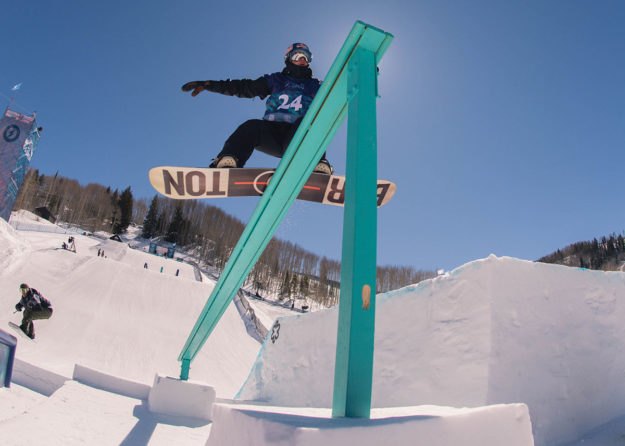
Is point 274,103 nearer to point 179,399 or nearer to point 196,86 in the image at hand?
point 196,86

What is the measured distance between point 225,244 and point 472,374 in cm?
4889

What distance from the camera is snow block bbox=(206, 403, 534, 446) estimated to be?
874mm

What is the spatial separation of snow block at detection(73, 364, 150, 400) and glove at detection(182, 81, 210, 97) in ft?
12.5

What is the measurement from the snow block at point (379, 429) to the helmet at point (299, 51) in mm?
3285

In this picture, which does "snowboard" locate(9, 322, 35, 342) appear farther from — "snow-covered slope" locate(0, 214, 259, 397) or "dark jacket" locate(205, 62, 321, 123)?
"dark jacket" locate(205, 62, 321, 123)

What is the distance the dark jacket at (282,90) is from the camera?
3.25 metres

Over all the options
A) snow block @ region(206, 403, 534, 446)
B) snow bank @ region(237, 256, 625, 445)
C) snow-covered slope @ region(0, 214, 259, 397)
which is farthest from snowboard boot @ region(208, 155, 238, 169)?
snow-covered slope @ region(0, 214, 259, 397)

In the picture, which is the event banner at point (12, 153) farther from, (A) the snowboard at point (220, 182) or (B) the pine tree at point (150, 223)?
(A) the snowboard at point (220, 182)

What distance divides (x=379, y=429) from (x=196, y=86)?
10.6ft

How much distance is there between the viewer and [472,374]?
291 cm

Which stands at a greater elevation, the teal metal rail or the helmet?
the helmet

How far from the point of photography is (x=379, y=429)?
36.5 inches

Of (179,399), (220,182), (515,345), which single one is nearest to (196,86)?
(220,182)

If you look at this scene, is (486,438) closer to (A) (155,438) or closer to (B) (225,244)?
(A) (155,438)
